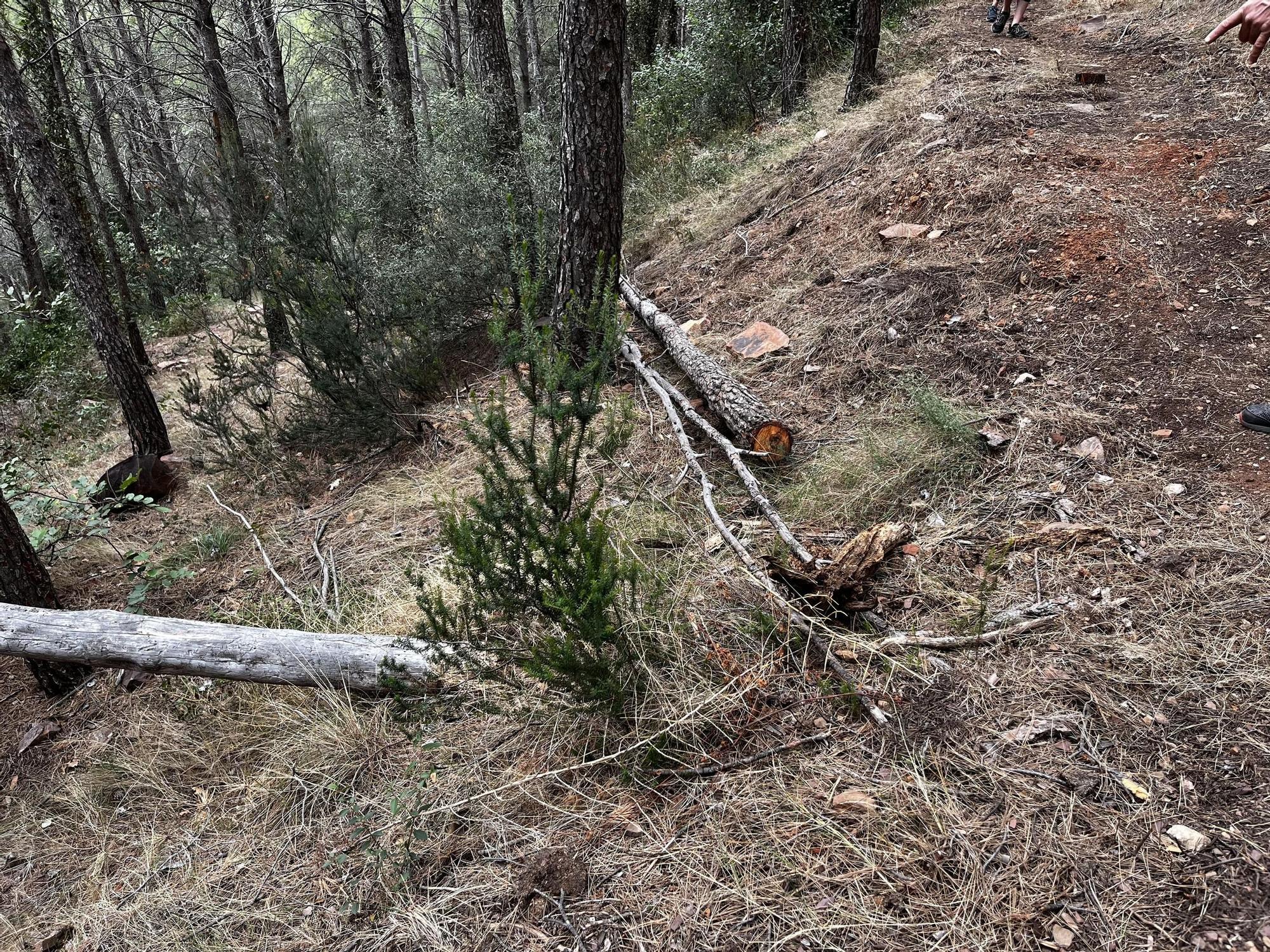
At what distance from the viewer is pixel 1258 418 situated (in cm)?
310

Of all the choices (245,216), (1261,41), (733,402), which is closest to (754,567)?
(733,402)

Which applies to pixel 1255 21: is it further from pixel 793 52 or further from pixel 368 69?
pixel 368 69

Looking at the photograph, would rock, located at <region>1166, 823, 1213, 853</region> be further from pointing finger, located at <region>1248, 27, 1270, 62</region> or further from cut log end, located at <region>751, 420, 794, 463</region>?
pointing finger, located at <region>1248, 27, 1270, 62</region>

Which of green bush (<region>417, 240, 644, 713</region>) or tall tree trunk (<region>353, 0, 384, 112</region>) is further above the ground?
tall tree trunk (<region>353, 0, 384, 112</region>)

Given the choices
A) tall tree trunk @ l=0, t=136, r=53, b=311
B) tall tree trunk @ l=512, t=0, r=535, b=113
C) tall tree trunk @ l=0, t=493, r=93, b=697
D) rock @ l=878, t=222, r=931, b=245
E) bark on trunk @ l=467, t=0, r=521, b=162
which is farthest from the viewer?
tall tree trunk @ l=512, t=0, r=535, b=113

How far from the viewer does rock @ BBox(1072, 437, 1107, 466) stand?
322 cm

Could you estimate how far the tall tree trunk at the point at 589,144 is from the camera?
463cm

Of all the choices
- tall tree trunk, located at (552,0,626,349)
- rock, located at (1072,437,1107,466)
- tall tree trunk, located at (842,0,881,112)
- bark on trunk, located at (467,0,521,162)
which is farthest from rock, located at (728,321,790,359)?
tall tree trunk, located at (842,0,881,112)

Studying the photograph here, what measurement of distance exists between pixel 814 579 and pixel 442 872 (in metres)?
1.63

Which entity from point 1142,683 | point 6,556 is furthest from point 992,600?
point 6,556

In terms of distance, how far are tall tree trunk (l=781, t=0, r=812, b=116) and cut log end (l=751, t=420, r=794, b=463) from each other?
23.6ft

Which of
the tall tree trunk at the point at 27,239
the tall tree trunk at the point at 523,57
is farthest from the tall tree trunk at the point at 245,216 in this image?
the tall tree trunk at the point at 523,57

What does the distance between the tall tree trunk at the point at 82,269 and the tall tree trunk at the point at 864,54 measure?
25.1ft

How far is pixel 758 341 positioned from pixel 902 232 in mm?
1425
